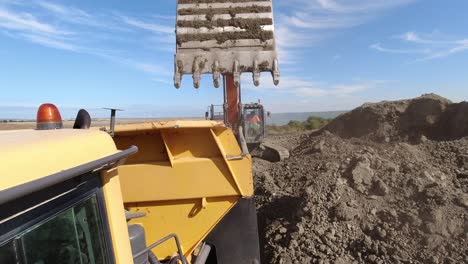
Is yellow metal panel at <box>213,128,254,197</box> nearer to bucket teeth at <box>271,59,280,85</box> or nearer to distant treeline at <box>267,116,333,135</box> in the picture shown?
bucket teeth at <box>271,59,280,85</box>

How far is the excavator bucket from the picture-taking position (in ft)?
20.9

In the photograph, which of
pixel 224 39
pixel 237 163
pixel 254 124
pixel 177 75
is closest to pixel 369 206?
pixel 224 39

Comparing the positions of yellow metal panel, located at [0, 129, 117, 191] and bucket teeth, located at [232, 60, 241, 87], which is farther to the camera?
bucket teeth, located at [232, 60, 241, 87]

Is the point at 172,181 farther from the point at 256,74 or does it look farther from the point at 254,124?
the point at 254,124

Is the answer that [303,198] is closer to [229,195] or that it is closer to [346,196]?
[346,196]

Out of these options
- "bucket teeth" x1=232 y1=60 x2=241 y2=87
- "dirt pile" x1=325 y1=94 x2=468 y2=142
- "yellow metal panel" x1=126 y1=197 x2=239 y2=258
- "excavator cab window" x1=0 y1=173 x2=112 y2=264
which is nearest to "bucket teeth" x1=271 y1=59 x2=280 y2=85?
"bucket teeth" x1=232 y1=60 x2=241 y2=87

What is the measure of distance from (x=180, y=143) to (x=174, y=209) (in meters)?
0.53

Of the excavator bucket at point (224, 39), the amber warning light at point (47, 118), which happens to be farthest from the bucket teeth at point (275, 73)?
the amber warning light at point (47, 118)

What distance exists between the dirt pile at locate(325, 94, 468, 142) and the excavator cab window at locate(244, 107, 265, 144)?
3.51 meters

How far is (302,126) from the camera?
4044 cm

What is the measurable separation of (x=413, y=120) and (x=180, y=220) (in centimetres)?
1412

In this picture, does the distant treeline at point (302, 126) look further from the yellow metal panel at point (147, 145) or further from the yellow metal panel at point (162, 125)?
the yellow metal panel at point (162, 125)

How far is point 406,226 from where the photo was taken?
6.68 m

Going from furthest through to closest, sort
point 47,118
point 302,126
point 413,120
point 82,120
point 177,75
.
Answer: point 302,126 < point 413,120 < point 177,75 < point 82,120 < point 47,118
